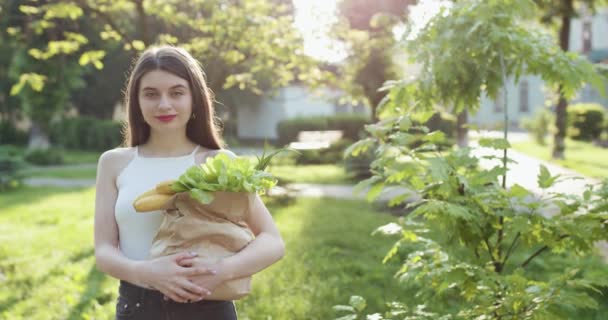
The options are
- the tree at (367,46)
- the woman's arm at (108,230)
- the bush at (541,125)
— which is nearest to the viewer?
the woman's arm at (108,230)

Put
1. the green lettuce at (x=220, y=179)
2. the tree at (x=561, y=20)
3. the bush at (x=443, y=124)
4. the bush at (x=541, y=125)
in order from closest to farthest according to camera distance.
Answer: the green lettuce at (x=220, y=179)
the tree at (x=561, y=20)
the bush at (x=443, y=124)
the bush at (x=541, y=125)

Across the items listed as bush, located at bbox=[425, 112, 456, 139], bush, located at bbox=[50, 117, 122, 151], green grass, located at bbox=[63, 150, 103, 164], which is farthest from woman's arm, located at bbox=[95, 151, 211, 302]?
bush, located at bbox=[50, 117, 122, 151]

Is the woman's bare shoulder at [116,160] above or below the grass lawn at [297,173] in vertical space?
above

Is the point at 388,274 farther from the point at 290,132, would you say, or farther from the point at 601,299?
the point at 290,132

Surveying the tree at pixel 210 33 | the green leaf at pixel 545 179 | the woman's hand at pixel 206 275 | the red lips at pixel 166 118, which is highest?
the tree at pixel 210 33

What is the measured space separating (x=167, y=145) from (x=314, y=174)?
15.9 meters

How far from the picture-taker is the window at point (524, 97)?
47.9 metres

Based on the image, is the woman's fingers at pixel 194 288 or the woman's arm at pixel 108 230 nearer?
the woman's fingers at pixel 194 288

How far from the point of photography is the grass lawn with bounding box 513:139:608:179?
620 inches

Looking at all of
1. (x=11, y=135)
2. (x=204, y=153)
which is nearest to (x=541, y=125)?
(x=204, y=153)

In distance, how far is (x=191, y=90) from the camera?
219 centimetres

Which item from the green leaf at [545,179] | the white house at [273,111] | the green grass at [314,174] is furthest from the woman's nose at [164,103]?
the white house at [273,111]

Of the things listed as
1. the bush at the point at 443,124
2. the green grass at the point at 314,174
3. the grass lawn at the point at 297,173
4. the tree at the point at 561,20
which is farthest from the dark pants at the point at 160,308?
the bush at the point at 443,124

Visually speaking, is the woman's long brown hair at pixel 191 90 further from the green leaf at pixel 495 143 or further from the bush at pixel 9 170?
the bush at pixel 9 170
